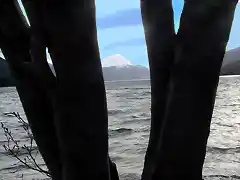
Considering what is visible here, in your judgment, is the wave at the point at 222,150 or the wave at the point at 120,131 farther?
the wave at the point at 120,131

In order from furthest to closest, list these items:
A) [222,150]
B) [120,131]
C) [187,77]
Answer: [120,131] → [222,150] → [187,77]

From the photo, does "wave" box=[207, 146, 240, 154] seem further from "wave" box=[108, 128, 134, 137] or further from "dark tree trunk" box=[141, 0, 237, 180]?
"dark tree trunk" box=[141, 0, 237, 180]

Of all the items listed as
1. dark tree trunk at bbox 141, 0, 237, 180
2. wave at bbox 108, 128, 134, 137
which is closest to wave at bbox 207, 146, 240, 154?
wave at bbox 108, 128, 134, 137

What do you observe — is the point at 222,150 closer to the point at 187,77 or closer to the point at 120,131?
the point at 120,131

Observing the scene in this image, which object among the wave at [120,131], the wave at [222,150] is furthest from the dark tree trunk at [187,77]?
the wave at [120,131]

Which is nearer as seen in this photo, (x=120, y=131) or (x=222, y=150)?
(x=222, y=150)

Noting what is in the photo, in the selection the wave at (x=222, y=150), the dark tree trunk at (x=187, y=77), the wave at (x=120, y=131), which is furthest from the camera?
the wave at (x=120, y=131)

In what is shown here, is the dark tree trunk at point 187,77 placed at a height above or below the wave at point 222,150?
above

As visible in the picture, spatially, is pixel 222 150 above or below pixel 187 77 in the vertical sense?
below

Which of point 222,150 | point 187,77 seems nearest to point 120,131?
point 222,150

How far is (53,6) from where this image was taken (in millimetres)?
1851

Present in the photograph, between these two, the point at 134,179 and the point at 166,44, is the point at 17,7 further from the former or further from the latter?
the point at 134,179

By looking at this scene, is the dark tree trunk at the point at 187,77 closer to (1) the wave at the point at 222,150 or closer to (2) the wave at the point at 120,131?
(1) the wave at the point at 222,150

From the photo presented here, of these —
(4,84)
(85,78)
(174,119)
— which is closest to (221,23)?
(174,119)
